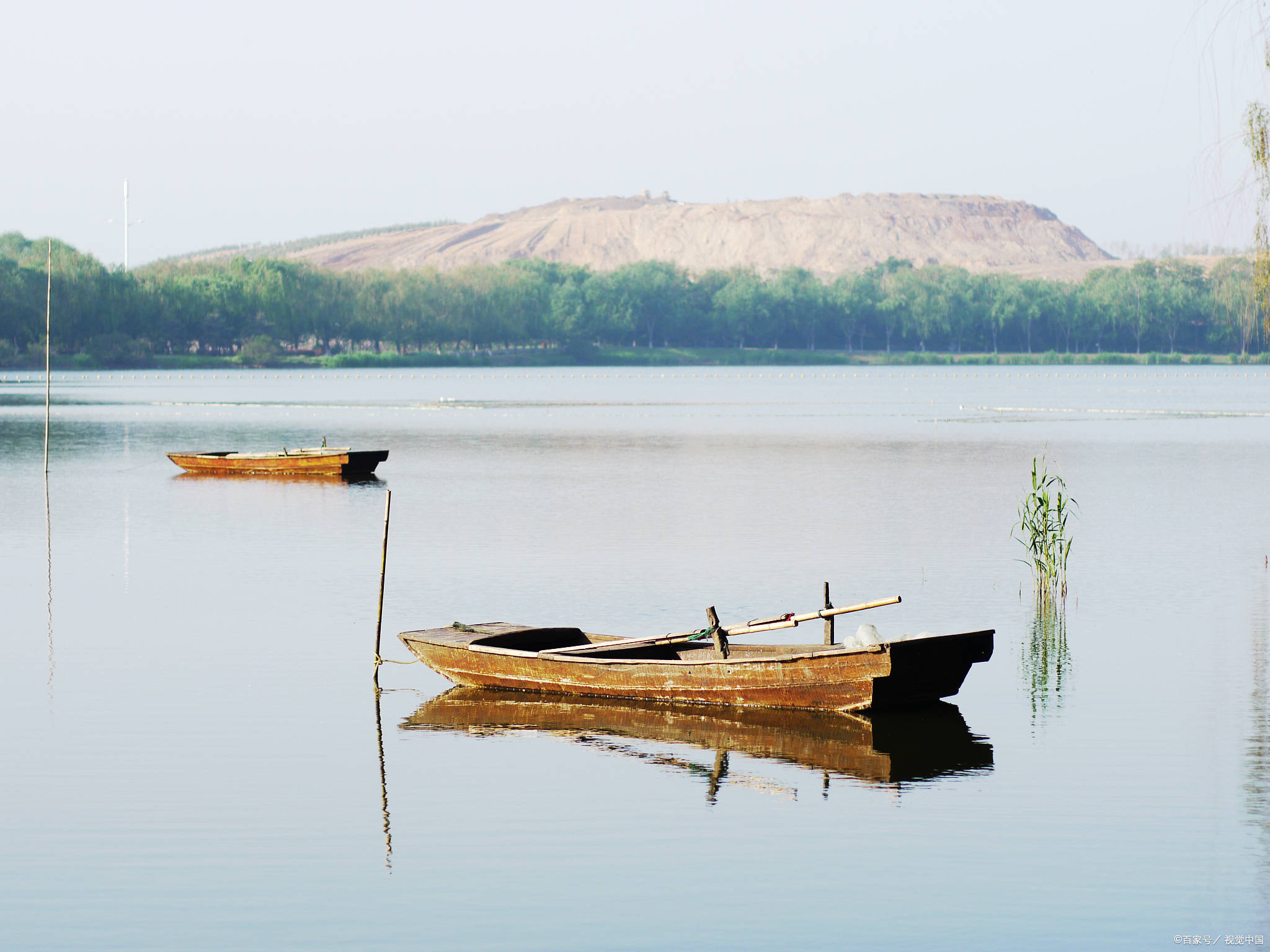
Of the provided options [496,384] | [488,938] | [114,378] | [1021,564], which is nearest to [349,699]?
[488,938]

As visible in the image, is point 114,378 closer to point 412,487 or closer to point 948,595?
point 412,487

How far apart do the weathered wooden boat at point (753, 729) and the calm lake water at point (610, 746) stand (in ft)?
0.23

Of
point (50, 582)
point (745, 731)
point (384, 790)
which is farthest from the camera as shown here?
point (50, 582)

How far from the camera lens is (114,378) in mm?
175750

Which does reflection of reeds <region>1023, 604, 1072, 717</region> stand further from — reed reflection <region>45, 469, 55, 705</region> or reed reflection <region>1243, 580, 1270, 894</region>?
reed reflection <region>45, 469, 55, 705</region>

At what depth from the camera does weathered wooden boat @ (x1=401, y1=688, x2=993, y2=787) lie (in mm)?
16141

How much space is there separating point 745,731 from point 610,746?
1.65 m

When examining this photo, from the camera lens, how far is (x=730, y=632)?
60.5 ft

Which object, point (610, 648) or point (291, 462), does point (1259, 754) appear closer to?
point (610, 648)

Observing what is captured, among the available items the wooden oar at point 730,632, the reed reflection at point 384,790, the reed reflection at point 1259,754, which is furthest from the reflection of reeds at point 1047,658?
the reed reflection at point 384,790

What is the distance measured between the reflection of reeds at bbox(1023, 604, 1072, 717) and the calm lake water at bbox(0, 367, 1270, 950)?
12 centimetres

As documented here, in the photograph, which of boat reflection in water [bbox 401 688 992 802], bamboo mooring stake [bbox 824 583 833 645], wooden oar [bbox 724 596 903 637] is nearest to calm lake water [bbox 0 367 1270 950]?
boat reflection in water [bbox 401 688 992 802]

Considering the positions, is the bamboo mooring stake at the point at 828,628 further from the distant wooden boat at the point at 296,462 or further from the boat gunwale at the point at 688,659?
the distant wooden boat at the point at 296,462

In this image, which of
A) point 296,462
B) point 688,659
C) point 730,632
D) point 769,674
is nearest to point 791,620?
point 769,674
